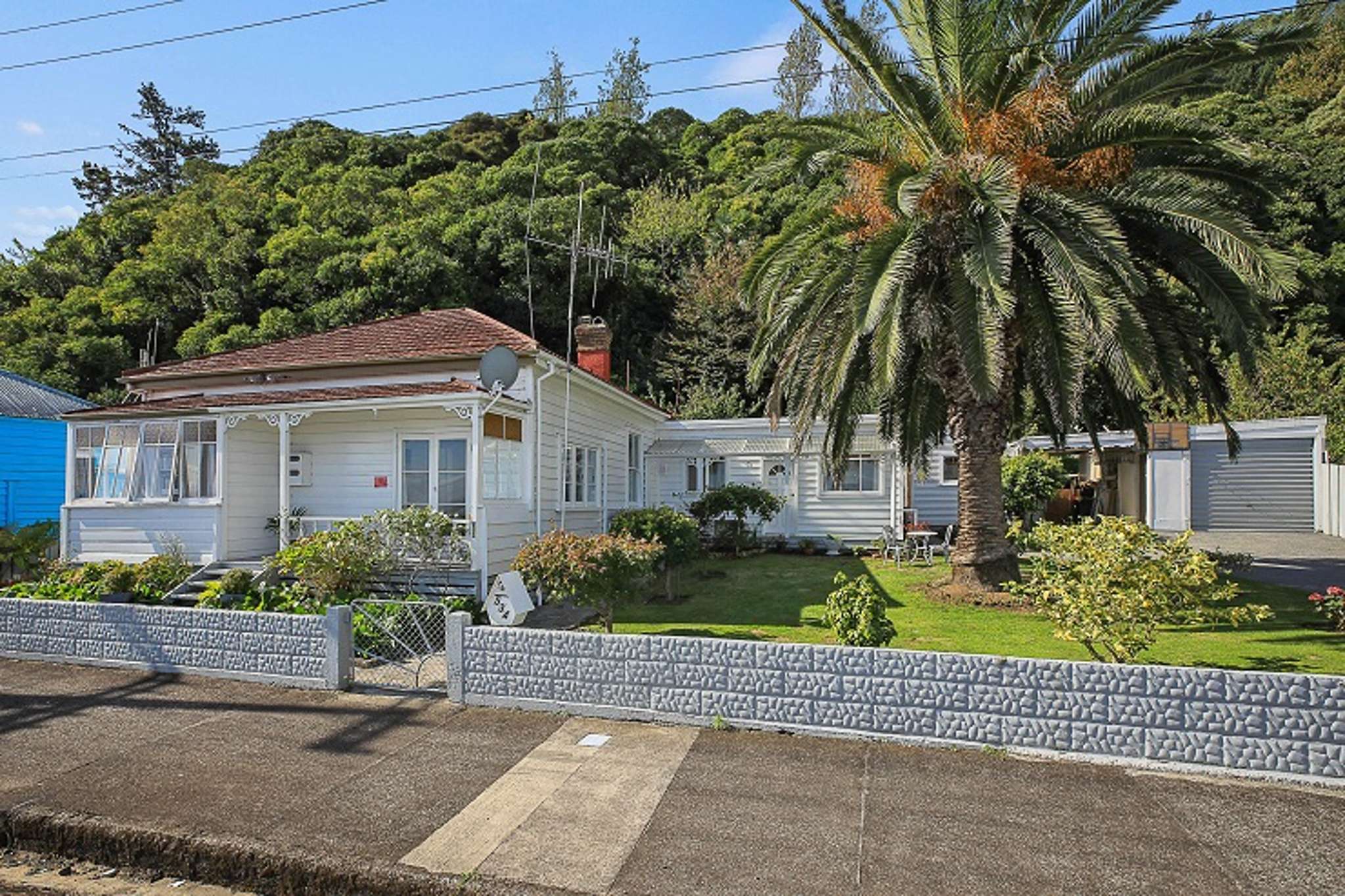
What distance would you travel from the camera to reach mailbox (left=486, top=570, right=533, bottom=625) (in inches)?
350

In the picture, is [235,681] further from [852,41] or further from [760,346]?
[852,41]

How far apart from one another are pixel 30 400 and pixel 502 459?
17.3m

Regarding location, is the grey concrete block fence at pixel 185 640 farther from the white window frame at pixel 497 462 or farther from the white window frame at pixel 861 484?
the white window frame at pixel 861 484

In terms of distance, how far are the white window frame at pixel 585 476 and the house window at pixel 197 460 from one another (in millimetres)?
5915

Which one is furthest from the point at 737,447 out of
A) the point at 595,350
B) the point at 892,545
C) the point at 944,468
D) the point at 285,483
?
the point at 285,483

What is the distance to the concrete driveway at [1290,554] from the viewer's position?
13836 millimetres

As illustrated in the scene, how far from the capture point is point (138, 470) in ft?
44.4

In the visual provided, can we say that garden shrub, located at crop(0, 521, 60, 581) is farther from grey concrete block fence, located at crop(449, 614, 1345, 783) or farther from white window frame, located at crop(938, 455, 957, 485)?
white window frame, located at crop(938, 455, 957, 485)

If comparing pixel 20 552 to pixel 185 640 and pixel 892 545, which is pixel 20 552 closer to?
pixel 185 640

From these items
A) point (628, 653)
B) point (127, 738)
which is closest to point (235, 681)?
point (127, 738)

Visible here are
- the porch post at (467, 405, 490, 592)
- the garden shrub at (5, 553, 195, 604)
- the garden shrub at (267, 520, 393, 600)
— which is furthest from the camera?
the porch post at (467, 405, 490, 592)

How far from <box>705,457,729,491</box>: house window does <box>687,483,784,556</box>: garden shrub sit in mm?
2056

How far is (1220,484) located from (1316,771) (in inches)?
852

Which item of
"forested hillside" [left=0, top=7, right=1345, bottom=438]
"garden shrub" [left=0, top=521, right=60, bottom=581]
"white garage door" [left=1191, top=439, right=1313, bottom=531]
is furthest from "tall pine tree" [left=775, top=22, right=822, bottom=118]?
"garden shrub" [left=0, top=521, right=60, bottom=581]
